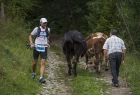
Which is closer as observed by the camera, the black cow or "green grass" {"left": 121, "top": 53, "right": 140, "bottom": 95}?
"green grass" {"left": 121, "top": 53, "right": 140, "bottom": 95}

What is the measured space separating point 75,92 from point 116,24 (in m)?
12.8

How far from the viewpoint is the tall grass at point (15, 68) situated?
9838 mm

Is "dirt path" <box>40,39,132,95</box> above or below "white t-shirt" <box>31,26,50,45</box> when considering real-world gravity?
below

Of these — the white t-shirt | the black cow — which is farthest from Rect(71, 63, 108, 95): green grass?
the white t-shirt

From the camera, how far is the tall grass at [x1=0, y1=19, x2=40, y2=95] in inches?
387

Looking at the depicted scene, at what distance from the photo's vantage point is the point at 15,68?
41.2 ft

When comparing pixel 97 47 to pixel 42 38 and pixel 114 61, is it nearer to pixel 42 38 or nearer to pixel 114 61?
pixel 114 61

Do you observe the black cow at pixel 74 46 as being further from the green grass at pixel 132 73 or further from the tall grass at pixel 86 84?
→ the green grass at pixel 132 73

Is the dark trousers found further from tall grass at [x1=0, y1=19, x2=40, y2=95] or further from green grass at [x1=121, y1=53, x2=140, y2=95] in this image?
tall grass at [x1=0, y1=19, x2=40, y2=95]

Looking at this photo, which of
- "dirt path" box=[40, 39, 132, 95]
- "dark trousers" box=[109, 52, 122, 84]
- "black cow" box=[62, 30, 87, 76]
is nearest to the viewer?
"dirt path" box=[40, 39, 132, 95]

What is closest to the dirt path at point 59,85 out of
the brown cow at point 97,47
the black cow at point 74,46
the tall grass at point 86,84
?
the tall grass at point 86,84

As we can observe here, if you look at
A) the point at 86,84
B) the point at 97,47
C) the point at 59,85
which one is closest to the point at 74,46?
the point at 97,47

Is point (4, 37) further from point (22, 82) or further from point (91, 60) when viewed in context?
point (22, 82)

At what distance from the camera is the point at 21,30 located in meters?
22.5
